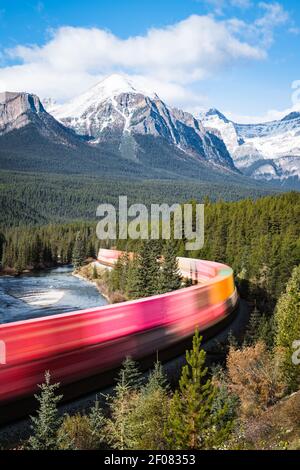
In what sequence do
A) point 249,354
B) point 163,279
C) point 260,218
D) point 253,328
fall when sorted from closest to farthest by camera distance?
point 249,354 < point 253,328 < point 163,279 < point 260,218

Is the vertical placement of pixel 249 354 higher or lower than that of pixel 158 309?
lower

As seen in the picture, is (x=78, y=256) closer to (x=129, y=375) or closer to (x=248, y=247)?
(x=248, y=247)

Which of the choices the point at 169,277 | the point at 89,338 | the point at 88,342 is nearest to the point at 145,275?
the point at 169,277

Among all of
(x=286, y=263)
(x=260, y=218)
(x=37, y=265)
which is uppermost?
(x=260, y=218)

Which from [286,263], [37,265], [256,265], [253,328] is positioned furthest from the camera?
[37,265]
